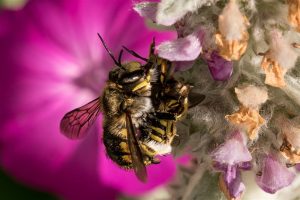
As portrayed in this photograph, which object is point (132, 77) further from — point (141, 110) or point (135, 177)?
point (135, 177)

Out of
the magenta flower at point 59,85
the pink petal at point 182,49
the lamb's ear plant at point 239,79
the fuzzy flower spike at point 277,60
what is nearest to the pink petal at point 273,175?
the lamb's ear plant at point 239,79

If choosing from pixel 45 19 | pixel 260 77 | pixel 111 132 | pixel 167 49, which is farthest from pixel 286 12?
pixel 45 19

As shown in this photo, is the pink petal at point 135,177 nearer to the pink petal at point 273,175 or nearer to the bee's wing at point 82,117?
the bee's wing at point 82,117

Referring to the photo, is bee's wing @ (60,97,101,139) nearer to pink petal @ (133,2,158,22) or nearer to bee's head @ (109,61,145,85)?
bee's head @ (109,61,145,85)

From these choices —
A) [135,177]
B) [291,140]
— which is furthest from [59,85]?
[291,140]

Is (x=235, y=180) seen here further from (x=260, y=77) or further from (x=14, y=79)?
(x=14, y=79)
